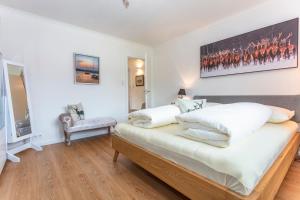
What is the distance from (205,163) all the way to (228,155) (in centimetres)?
16

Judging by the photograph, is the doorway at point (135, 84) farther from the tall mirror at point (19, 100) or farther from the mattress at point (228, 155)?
the mattress at point (228, 155)

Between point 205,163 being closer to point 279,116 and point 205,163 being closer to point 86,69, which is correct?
point 279,116

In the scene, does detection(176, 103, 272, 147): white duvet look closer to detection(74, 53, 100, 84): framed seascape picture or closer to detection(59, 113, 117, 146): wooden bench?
detection(59, 113, 117, 146): wooden bench

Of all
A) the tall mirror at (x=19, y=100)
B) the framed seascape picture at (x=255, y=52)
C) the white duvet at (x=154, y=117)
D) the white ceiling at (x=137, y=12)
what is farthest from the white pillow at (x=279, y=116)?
the tall mirror at (x=19, y=100)

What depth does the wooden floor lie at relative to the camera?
1.54 meters

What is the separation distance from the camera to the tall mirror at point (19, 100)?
8.30 feet

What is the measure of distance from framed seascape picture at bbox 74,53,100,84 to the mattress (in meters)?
2.49

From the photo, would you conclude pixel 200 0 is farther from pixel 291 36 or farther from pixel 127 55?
pixel 127 55

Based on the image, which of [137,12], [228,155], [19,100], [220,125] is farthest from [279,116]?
[19,100]

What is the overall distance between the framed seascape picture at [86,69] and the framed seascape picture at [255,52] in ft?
8.03

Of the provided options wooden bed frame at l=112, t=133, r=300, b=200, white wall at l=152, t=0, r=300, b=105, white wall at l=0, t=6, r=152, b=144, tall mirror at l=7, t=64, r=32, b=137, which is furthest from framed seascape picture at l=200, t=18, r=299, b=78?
tall mirror at l=7, t=64, r=32, b=137

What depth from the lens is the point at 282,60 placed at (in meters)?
2.39

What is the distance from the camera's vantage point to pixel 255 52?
2660 mm

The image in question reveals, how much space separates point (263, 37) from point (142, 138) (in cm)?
253
